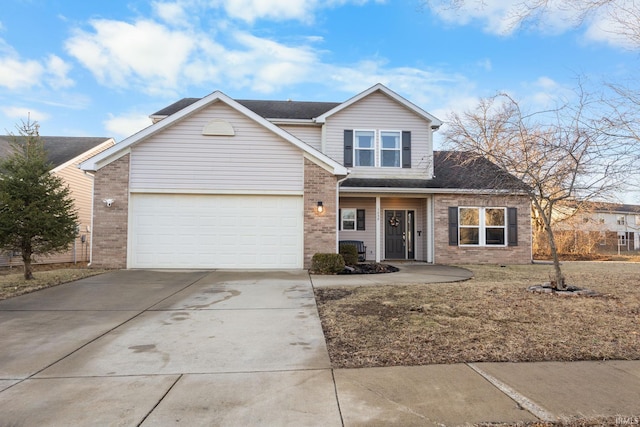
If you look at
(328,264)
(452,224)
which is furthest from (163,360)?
(452,224)

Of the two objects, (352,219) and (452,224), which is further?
(352,219)

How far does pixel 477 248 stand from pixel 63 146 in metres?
20.8

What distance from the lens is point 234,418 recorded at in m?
2.75

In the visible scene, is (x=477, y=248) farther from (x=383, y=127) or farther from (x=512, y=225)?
(x=383, y=127)

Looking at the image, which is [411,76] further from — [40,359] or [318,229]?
[40,359]

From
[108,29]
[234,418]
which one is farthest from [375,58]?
[234,418]

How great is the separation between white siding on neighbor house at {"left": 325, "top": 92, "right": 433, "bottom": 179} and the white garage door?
13.8 feet

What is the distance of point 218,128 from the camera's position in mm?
11414

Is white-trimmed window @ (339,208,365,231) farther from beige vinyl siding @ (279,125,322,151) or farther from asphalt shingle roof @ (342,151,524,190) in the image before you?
beige vinyl siding @ (279,125,322,151)

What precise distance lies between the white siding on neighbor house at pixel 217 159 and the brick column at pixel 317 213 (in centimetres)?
35

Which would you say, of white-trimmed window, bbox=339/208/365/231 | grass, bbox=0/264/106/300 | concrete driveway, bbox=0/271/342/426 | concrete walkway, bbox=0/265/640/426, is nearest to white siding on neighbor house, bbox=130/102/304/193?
grass, bbox=0/264/106/300

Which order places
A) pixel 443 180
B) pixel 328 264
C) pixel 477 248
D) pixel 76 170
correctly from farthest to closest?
pixel 76 170 → pixel 443 180 → pixel 477 248 → pixel 328 264

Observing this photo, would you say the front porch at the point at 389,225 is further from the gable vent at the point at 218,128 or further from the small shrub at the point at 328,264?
the gable vent at the point at 218,128

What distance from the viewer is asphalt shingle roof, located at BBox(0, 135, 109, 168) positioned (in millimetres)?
16789
